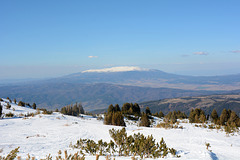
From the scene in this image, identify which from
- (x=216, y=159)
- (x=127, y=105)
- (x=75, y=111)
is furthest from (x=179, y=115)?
(x=216, y=159)

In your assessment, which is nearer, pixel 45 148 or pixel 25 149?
pixel 25 149

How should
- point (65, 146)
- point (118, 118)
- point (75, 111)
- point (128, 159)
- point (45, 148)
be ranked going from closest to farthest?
point (128, 159) → point (45, 148) → point (65, 146) → point (118, 118) → point (75, 111)

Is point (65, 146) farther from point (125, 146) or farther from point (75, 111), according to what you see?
point (75, 111)

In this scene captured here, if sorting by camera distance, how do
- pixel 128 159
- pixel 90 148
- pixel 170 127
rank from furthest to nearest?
pixel 170 127 < pixel 90 148 < pixel 128 159

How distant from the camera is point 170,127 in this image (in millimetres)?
18828

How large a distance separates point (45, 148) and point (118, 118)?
14470 millimetres

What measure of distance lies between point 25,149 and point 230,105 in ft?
635

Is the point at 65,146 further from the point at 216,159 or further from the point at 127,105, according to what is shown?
the point at 127,105

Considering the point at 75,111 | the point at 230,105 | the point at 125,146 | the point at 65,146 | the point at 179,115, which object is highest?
the point at 125,146

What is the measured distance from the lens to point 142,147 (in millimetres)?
7230

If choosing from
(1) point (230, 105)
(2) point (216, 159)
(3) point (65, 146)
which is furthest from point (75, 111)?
(1) point (230, 105)

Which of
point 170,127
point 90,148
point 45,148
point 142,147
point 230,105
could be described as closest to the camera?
point 142,147

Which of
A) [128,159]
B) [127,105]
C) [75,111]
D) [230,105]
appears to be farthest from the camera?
[230,105]

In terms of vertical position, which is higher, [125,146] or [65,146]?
[125,146]
